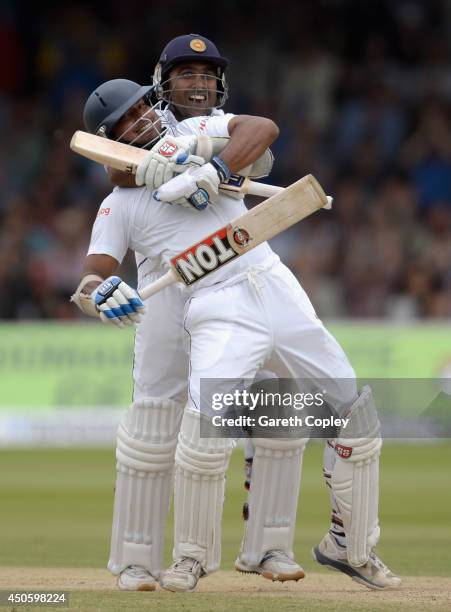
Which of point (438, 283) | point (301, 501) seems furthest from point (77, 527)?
point (438, 283)

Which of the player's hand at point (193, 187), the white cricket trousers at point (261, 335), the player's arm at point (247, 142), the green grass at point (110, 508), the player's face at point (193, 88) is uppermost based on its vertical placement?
the player's face at point (193, 88)

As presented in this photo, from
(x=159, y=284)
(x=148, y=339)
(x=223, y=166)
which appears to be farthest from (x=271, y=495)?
(x=223, y=166)

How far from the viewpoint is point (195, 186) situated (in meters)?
4.66

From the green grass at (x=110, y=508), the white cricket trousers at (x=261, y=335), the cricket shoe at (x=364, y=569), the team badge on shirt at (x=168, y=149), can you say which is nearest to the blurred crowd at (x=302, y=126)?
the green grass at (x=110, y=508)

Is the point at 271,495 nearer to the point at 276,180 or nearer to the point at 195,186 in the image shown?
the point at 195,186

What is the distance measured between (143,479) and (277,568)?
0.59 meters

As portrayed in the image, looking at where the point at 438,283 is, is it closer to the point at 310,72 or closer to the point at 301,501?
the point at 310,72

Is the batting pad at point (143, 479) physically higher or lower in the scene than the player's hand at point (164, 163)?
lower

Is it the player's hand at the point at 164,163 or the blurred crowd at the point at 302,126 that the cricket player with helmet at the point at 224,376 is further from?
the blurred crowd at the point at 302,126

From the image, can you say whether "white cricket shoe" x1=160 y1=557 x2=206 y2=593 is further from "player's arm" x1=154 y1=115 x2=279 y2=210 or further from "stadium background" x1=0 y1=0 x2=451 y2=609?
"stadium background" x1=0 y1=0 x2=451 y2=609

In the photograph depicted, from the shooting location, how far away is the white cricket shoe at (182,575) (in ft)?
15.5

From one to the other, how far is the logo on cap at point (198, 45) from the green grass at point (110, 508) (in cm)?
223

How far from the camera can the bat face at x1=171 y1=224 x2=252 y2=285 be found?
15.6 ft

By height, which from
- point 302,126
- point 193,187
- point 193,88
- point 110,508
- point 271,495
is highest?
point 302,126
